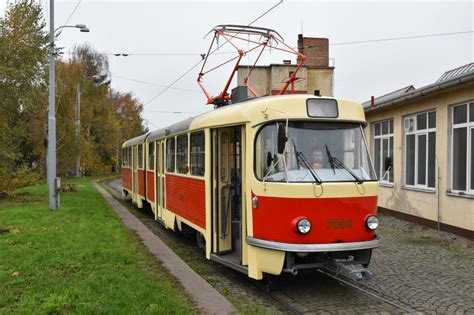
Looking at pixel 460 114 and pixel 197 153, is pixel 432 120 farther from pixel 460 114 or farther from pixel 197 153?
pixel 197 153

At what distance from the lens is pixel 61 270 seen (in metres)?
7.59

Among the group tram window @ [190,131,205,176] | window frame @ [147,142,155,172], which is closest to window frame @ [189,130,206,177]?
tram window @ [190,131,205,176]

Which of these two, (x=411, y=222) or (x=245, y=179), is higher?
(x=245, y=179)

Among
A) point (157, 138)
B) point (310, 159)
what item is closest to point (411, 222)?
point (157, 138)

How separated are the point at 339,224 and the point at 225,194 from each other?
2.13 meters

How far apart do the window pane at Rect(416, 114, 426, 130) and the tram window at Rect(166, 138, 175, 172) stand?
705 cm

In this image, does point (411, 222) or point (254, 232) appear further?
point (411, 222)

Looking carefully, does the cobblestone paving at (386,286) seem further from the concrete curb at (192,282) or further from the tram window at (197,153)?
the tram window at (197,153)

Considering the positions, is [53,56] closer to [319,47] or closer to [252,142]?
[252,142]

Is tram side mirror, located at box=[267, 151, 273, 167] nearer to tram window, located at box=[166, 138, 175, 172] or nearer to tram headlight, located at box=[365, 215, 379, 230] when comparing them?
tram headlight, located at box=[365, 215, 379, 230]

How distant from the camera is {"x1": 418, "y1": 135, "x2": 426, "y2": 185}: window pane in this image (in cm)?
1379

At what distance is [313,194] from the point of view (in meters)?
6.33

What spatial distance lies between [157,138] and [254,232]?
6.96 m

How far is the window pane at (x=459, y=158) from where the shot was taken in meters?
11.7
